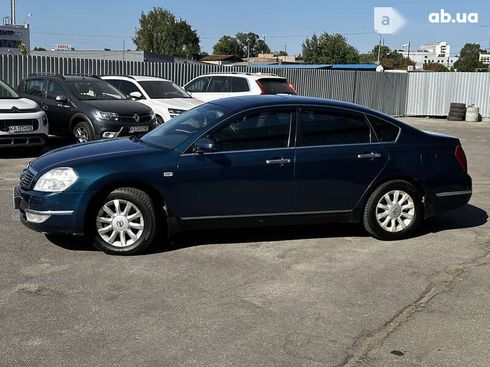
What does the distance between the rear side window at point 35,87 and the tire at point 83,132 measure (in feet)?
5.33

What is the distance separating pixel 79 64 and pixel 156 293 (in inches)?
550

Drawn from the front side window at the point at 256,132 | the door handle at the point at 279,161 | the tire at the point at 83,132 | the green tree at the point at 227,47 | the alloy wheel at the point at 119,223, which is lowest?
the alloy wheel at the point at 119,223

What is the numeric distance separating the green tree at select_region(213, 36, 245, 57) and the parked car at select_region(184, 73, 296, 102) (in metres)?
110

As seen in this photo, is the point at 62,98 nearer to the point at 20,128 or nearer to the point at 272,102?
the point at 20,128

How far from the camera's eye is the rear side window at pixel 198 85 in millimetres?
16734

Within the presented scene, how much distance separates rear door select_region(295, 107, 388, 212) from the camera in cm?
605

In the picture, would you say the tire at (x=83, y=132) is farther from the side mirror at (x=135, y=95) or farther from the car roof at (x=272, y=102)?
the car roof at (x=272, y=102)

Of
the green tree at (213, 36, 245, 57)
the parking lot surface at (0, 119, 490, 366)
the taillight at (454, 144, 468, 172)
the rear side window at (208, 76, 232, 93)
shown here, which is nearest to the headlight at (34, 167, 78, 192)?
the parking lot surface at (0, 119, 490, 366)

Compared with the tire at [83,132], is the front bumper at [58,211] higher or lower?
lower

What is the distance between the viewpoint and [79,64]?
682 inches

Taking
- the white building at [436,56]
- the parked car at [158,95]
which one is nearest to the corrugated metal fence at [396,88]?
the parked car at [158,95]

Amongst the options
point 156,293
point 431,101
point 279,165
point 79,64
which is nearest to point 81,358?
point 156,293

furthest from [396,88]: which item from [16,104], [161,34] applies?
[161,34]

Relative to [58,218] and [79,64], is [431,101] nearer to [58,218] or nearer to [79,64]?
[79,64]
